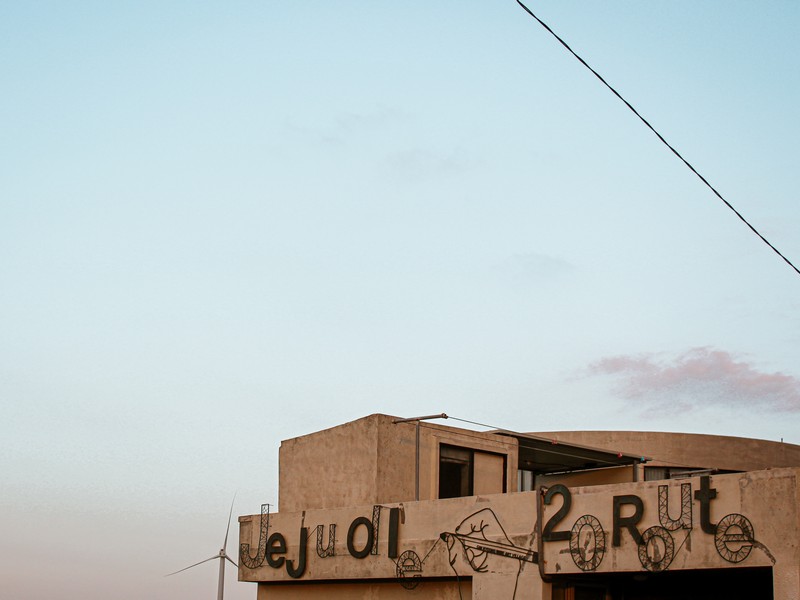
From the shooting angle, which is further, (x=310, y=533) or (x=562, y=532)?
(x=310, y=533)

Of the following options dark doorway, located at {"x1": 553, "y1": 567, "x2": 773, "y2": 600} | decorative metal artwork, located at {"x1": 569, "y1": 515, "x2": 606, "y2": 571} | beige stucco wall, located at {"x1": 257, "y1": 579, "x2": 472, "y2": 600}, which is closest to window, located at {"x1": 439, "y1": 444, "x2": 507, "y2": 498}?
beige stucco wall, located at {"x1": 257, "y1": 579, "x2": 472, "y2": 600}

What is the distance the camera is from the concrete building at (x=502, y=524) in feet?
90.0

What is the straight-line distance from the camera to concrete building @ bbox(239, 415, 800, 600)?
2744 cm

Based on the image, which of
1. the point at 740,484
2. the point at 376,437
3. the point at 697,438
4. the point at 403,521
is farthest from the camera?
the point at 697,438

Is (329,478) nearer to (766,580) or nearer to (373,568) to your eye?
(373,568)

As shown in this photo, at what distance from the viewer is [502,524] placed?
32.7 metres

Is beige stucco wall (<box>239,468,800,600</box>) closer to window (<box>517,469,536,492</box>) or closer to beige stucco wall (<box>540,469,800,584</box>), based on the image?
beige stucco wall (<box>540,469,800,584</box>)

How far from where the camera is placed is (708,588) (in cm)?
3091

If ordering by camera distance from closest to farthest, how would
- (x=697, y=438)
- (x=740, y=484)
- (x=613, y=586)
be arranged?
(x=740, y=484)
(x=613, y=586)
(x=697, y=438)

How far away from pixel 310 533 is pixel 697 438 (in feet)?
78.4

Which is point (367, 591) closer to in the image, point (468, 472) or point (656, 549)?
point (468, 472)

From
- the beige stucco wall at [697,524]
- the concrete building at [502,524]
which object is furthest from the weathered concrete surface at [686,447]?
the beige stucco wall at [697,524]

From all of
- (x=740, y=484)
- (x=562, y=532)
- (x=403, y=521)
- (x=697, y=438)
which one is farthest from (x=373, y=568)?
(x=697, y=438)

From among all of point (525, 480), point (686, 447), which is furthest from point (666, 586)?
point (686, 447)
